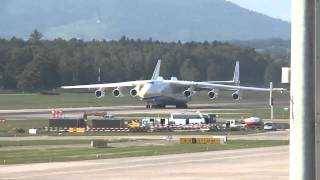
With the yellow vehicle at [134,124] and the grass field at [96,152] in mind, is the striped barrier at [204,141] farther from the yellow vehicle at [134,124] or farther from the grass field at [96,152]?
the yellow vehicle at [134,124]

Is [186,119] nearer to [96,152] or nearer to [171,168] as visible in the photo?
[96,152]

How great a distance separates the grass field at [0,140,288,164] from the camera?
36469mm

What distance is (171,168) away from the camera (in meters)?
30.2

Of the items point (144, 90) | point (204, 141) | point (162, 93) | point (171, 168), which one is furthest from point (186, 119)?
point (171, 168)

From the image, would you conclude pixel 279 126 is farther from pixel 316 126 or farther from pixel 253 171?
pixel 316 126

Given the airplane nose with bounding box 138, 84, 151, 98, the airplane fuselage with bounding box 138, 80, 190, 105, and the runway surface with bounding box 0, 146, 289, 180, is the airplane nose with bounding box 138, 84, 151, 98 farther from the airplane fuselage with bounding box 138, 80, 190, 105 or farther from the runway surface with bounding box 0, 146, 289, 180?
the runway surface with bounding box 0, 146, 289, 180

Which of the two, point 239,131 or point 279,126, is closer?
point 239,131

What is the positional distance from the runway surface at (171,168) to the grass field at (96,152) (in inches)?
83.4

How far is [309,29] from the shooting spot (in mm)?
5363

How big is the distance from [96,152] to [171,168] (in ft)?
36.3

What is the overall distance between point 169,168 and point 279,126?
39460mm

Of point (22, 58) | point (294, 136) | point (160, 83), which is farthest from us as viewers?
point (22, 58)

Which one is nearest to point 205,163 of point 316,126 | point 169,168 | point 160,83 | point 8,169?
point 169,168

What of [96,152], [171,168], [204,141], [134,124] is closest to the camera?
[171,168]
